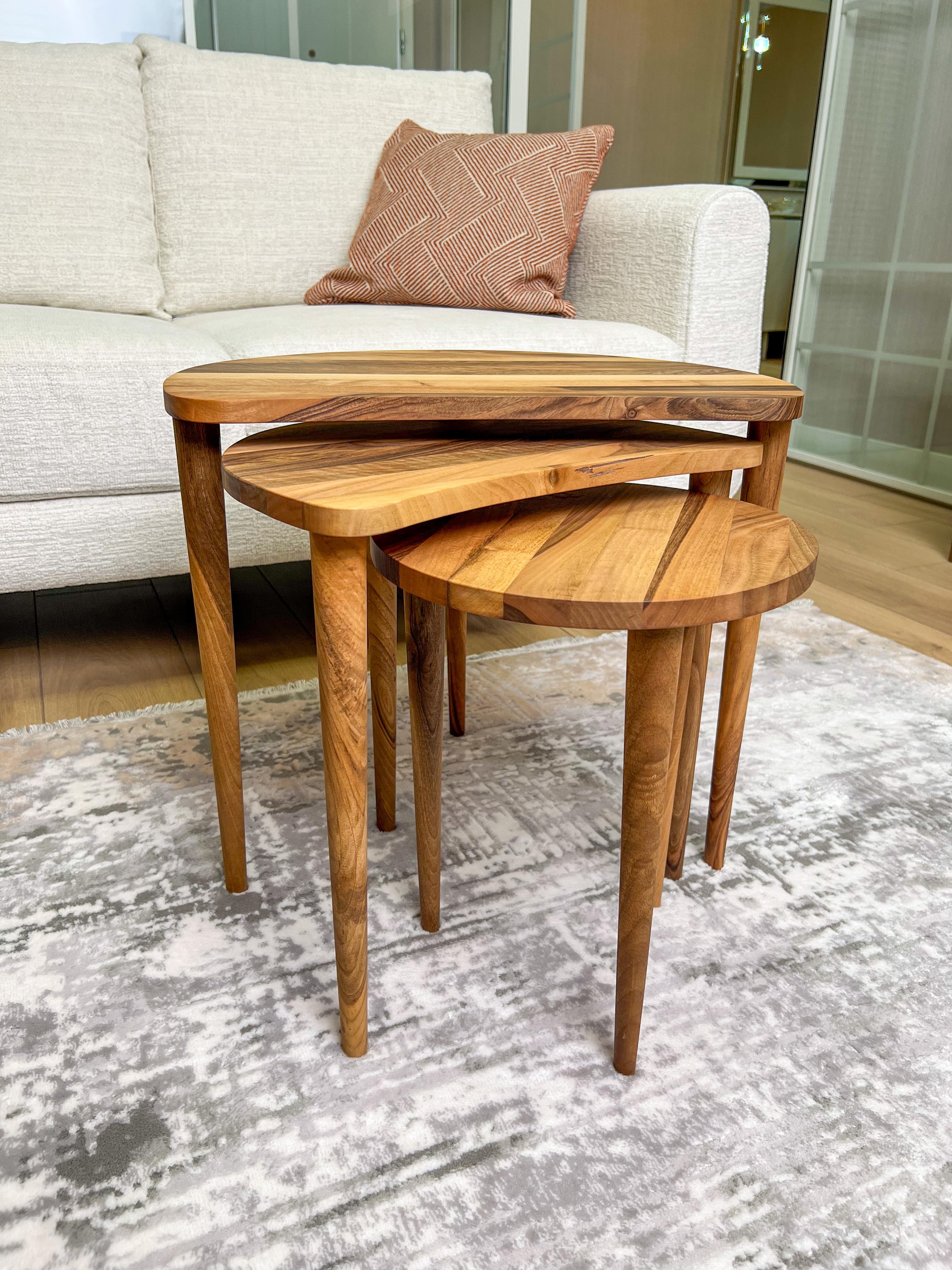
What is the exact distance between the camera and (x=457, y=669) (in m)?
1.25

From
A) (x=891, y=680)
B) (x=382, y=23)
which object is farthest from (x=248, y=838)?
(x=382, y=23)

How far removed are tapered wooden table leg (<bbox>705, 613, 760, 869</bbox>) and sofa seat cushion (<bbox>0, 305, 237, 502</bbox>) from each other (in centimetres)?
80

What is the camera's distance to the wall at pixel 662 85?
4074mm

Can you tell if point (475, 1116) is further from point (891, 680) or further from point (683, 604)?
point (891, 680)

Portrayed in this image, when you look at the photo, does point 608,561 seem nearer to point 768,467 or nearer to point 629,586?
point 629,586

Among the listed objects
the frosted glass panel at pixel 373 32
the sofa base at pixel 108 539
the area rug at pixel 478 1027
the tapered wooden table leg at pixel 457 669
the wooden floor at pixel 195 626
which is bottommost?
the wooden floor at pixel 195 626

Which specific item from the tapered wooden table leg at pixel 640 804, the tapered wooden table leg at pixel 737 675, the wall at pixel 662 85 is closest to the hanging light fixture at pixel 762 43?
the wall at pixel 662 85

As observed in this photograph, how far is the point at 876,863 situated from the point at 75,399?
1184 millimetres

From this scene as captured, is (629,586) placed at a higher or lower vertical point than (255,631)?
higher

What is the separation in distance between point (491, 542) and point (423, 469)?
8 centimetres

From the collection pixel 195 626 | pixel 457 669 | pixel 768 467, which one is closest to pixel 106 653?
pixel 195 626

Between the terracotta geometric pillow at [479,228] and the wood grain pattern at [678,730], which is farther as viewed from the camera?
the terracotta geometric pillow at [479,228]

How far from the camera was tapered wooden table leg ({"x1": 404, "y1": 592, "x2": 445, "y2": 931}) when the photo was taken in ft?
2.80

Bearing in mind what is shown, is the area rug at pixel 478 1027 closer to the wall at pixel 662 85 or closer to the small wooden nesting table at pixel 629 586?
the small wooden nesting table at pixel 629 586
